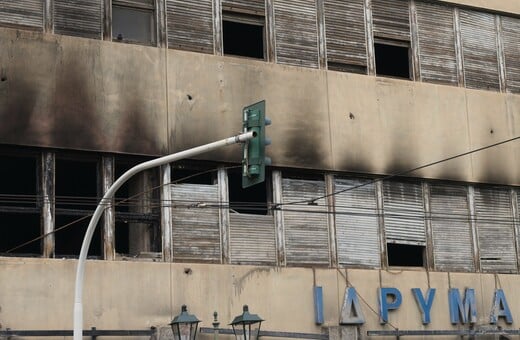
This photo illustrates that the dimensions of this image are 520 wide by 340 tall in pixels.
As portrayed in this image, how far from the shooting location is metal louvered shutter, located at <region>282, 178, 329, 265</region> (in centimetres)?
2633

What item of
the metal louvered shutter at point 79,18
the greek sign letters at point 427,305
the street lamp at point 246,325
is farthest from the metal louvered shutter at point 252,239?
the metal louvered shutter at point 79,18

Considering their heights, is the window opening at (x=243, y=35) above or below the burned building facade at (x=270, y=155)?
above

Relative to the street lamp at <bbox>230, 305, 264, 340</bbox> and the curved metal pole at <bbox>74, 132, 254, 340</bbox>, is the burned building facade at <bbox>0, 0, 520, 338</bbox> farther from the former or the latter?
the curved metal pole at <bbox>74, 132, 254, 340</bbox>

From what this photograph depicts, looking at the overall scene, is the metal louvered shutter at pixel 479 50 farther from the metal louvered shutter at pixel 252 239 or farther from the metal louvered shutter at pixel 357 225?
the metal louvered shutter at pixel 252 239

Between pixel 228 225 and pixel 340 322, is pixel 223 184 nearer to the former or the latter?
pixel 228 225

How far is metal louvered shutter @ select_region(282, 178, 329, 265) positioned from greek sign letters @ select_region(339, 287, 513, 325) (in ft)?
3.71

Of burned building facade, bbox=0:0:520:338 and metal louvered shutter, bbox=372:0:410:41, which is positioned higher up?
metal louvered shutter, bbox=372:0:410:41

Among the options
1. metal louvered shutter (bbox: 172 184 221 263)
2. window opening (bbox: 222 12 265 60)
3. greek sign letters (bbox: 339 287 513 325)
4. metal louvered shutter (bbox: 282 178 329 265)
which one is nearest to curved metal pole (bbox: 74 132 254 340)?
metal louvered shutter (bbox: 172 184 221 263)

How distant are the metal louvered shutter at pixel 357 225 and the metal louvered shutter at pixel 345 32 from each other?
3.00 meters

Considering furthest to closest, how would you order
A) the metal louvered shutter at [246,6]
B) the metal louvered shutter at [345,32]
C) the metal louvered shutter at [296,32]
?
the metal louvered shutter at [345,32], the metal louvered shutter at [296,32], the metal louvered shutter at [246,6]

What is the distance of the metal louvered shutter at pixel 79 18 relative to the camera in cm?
2473

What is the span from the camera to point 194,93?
84.4 ft

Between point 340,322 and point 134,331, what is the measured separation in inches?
198

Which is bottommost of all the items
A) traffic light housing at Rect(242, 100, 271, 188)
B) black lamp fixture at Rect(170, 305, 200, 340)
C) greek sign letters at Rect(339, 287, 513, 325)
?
black lamp fixture at Rect(170, 305, 200, 340)
